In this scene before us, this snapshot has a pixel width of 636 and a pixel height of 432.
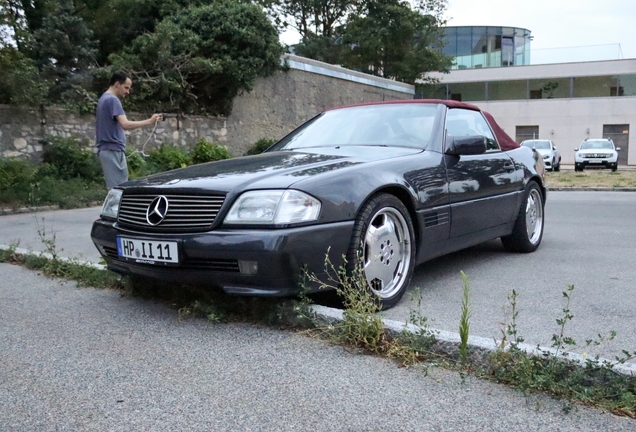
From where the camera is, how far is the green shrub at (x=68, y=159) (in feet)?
41.5

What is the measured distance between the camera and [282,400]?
2.44 m

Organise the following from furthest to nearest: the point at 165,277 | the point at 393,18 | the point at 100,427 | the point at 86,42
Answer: the point at 393,18, the point at 86,42, the point at 165,277, the point at 100,427

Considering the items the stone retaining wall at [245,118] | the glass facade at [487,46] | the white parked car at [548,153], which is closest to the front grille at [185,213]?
the stone retaining wall at [245,118]

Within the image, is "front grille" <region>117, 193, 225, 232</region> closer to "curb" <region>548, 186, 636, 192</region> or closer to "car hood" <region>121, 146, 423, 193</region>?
"car hood" <region>121, 146, 423, 193</region>

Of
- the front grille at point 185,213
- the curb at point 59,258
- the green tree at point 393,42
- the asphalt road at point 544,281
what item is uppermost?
the green tree at point 393,42

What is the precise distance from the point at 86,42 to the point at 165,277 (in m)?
13.1

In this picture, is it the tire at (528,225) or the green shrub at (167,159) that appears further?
the green shrub at (167,159)

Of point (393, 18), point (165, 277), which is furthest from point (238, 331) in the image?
point (393, 18)

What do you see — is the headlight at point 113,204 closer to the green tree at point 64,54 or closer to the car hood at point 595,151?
the green tree at point 64,54

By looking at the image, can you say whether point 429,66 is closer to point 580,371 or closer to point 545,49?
point 545,49

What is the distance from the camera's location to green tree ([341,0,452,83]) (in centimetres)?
3222

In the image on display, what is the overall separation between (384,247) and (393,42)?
102 feet

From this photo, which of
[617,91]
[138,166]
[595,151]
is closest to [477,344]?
[138,166]

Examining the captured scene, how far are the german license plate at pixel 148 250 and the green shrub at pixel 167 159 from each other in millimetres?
11227
